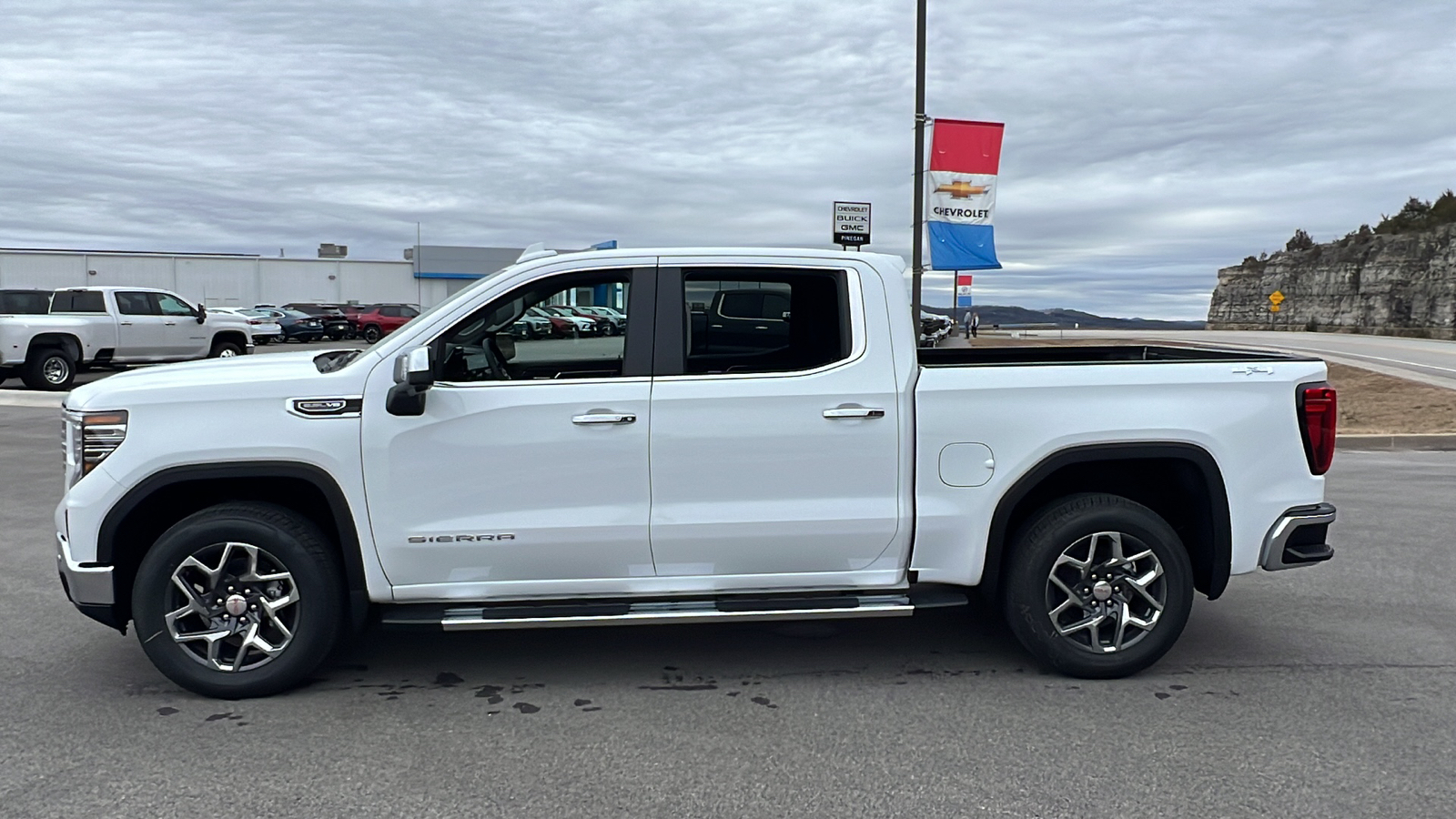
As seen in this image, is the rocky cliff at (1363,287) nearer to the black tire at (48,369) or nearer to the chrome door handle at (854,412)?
the black tire at (48,369)

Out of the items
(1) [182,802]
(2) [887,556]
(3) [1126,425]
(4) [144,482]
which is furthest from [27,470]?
(3) [1126,425]

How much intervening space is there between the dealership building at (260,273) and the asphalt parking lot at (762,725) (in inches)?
2400

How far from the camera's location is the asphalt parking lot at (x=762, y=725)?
3719mm

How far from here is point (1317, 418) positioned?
193 inches

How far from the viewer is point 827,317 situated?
4965 millimetres

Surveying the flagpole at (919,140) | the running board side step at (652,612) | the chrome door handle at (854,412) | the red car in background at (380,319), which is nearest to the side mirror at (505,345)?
the running board side step at (652,612)

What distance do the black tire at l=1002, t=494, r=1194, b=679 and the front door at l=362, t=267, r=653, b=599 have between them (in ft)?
5.53

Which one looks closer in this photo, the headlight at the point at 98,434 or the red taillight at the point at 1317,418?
the headlight at the point at 98,434

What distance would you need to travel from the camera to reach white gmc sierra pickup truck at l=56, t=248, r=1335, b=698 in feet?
14.8

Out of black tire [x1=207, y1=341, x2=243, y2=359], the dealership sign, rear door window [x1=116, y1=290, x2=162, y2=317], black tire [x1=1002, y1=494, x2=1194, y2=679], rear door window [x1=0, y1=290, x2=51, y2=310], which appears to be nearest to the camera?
black tire [x1=1002, y1=494, x2=1194, y2=679]

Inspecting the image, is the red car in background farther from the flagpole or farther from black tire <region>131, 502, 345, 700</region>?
black tire <region>131, 502, 345, 700</region>

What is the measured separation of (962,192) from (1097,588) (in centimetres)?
979

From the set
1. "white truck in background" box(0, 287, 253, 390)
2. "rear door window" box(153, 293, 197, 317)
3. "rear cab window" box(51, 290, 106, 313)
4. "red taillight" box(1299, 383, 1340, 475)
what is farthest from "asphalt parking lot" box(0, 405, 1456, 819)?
"rear door window" box(153, 293, 197, 317)

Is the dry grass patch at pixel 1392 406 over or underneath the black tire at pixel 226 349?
underneath
